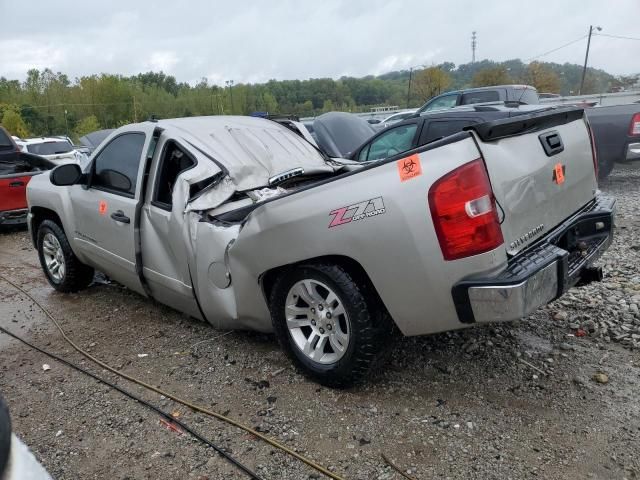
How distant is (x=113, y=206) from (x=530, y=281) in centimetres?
315

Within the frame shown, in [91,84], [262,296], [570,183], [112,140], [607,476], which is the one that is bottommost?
[607,476]

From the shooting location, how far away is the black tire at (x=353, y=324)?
280 cm

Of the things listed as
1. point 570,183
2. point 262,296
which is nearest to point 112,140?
point 262,296

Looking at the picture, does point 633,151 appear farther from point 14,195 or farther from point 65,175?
point 14,195

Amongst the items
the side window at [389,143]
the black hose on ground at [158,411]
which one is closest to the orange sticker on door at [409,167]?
the black hose on ground at [158,411]

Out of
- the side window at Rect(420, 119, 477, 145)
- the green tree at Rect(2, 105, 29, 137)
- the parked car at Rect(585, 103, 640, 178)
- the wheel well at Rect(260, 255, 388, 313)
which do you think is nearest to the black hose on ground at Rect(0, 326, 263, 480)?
the wheel well at Rect(260, 255, 388, 313)

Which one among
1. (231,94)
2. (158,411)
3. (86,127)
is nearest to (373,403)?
(158,411)

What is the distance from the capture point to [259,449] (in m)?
2.67

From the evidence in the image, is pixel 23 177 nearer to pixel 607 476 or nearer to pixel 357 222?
pixel 357 222

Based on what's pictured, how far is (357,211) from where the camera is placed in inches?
104

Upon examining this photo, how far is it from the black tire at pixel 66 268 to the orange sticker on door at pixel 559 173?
4.19 meters

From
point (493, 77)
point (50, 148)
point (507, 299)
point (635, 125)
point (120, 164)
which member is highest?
point (493, 77)

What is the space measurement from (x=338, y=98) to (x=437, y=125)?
70.1 m

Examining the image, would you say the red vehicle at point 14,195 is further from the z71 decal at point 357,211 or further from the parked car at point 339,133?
the z71 decal at point 357,211
